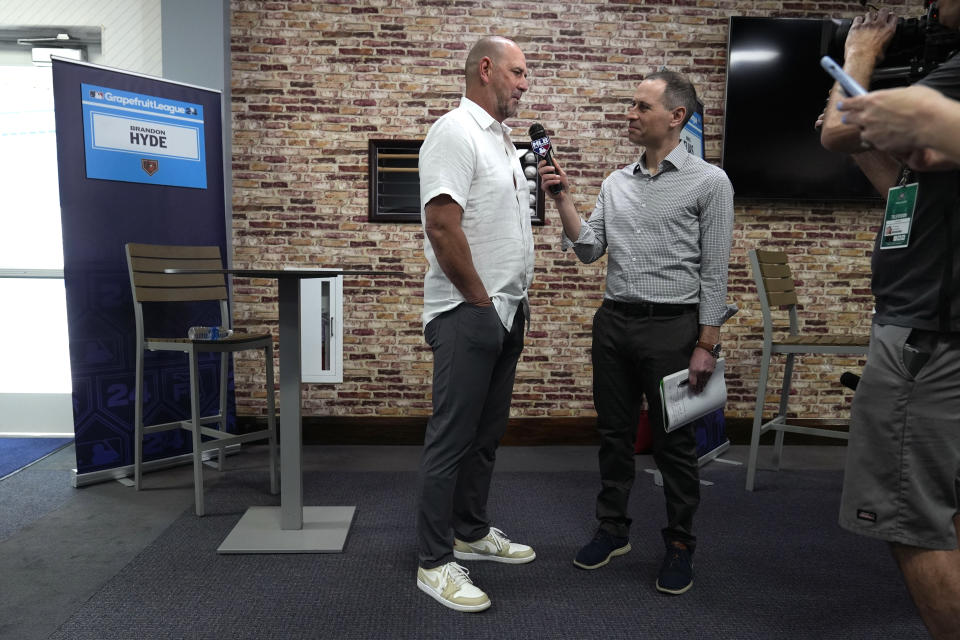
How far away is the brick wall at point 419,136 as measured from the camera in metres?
3.85

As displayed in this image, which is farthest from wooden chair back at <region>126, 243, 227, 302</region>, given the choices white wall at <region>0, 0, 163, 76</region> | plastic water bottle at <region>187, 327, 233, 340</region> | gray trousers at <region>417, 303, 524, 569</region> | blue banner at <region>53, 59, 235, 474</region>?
gray trousers at <region>417, 303, 524, 569</region>

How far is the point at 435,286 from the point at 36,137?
11.3 feet

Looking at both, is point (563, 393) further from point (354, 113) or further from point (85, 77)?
point (85, 77)

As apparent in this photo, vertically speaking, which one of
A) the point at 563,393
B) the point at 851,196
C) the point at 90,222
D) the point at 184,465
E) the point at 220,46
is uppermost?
the point at 220,46

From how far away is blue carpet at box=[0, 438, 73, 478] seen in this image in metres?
3.35

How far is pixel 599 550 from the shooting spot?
2.23 meters

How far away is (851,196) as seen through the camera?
4008mm

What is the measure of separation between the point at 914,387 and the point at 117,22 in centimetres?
465

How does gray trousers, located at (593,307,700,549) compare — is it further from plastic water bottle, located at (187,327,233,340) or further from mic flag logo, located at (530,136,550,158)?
plastic water bottle, located at (187,327,233,340)

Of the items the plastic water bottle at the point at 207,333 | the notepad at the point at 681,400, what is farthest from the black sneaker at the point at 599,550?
the plastic water bottle at the point at 207,333

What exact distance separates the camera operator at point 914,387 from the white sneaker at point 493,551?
129 cm

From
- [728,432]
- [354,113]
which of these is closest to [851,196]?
[728,432]

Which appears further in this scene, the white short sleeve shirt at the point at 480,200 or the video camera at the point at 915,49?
the white short sleeve shirt at the point at 480,200

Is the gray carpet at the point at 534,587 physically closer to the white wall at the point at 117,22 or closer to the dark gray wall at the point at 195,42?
the dark gray wall at the point at 195,42
